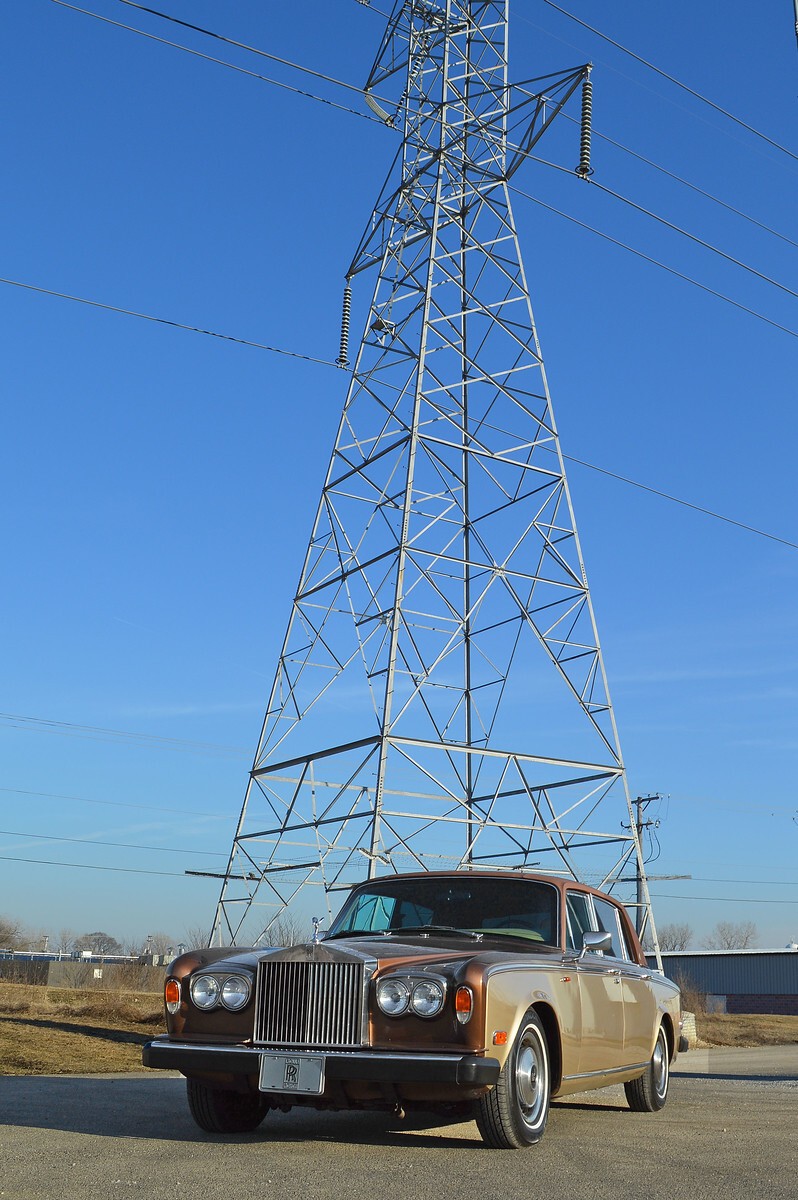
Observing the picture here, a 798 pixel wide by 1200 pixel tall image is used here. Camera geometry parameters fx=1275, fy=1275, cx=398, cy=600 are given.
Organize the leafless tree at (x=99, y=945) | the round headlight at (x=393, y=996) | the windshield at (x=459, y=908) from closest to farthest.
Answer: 1. the round headlight at (x=393, y=996)
2. the windshield at (x=459, y=908)
3. the leafless tree at (x=99, y=945)

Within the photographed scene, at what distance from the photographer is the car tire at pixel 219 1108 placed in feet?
24.0

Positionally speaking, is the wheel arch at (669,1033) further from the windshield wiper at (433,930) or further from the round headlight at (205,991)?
the round headlight at (205,991)

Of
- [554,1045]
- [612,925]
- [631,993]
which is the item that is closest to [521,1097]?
[554,1045]

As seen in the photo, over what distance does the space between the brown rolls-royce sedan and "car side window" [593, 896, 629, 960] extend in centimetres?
83

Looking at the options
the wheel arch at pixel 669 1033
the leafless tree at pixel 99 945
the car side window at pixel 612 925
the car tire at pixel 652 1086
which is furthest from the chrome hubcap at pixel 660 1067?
the leafless tree at pixel 99 945

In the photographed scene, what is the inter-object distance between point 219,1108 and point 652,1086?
12.7ft

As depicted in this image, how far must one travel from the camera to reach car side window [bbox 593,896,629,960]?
30.4 feet

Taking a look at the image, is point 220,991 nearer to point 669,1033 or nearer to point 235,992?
point 235,992

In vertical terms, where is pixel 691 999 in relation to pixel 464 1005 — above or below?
above

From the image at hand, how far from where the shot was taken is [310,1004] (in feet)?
22.3

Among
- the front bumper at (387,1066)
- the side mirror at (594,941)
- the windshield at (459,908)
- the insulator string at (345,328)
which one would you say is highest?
the insulator string at (345,328)

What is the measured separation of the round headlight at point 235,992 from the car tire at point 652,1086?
3756 millimetres

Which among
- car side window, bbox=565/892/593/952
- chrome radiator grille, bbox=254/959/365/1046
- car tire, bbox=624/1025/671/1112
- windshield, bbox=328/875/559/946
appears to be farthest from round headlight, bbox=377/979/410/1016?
car tire, bbox=624/1025/671/1112

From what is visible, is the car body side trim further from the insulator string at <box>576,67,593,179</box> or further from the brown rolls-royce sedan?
the insulator string at <box>576,67,593,179</box>
